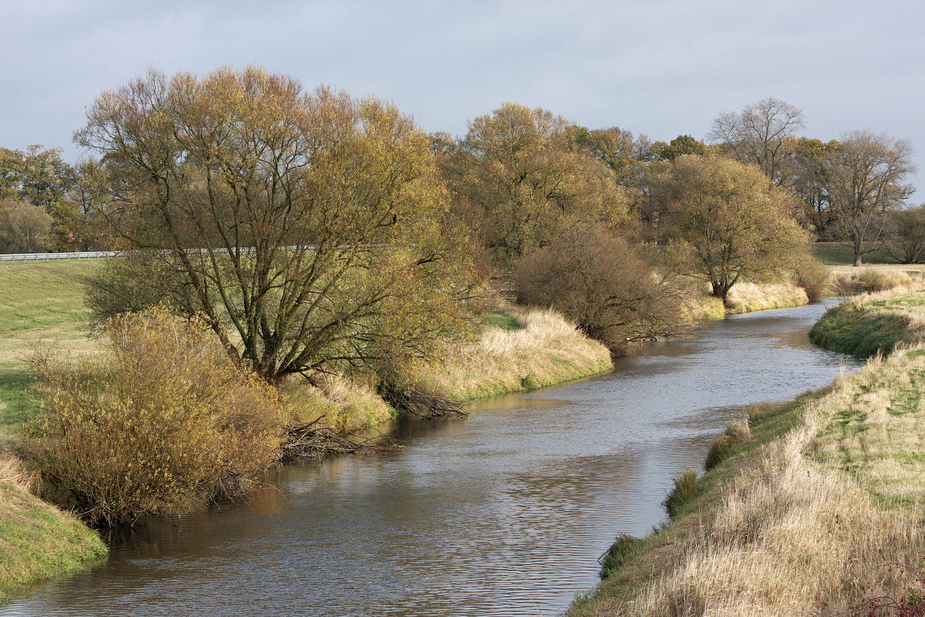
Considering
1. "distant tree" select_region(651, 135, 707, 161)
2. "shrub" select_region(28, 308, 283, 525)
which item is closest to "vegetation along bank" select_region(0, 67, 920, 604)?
"shrub" select_region(28, 308, 283, 525)

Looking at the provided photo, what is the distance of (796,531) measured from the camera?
31.1ft

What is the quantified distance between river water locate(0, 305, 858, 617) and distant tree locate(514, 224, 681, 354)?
13.8 meters

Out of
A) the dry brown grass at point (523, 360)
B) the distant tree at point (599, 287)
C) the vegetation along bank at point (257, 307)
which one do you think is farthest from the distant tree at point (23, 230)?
the dry brown grass at point (523, 360)

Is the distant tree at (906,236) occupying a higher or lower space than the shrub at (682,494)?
higher

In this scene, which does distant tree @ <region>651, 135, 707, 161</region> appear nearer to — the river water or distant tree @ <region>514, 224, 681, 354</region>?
distant tree @ <region>514, 224, 681, 354</region>

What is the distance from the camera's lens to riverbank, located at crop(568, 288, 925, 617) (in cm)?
812

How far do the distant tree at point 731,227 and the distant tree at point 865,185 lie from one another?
27592 millimetres

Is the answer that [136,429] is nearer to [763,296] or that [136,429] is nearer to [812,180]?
[763,296]

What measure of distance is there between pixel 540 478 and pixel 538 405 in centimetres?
1042

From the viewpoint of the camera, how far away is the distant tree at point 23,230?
215ft

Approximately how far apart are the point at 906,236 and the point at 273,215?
270 ft

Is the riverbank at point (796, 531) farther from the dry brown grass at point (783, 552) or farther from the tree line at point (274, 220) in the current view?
the tree line at point (274, 220)

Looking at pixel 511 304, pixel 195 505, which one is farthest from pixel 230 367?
pixel 511 304

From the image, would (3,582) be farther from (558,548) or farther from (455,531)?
(558,548)
